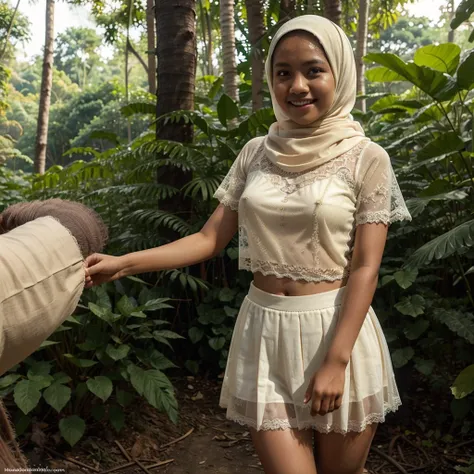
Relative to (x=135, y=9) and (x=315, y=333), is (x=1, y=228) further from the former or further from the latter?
(x=135, y=9)

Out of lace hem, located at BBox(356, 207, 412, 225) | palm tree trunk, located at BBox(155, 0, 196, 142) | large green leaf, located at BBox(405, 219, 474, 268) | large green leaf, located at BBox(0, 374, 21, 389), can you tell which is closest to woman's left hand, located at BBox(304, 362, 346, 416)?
lace hem, located at BBox(356, 207, 412, 225)

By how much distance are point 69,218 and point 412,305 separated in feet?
9.60

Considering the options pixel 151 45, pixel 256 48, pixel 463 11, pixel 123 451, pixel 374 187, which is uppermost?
pixel 151 45

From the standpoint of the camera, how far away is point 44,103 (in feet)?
38.0

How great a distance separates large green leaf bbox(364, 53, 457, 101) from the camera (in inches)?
145

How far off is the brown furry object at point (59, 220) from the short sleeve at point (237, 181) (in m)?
0.93

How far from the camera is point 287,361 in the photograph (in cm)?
178

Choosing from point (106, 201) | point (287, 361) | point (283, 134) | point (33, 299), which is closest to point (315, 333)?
point (287, 361)

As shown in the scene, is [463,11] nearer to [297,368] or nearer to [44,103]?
[297,368]

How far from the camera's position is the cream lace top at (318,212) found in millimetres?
1771

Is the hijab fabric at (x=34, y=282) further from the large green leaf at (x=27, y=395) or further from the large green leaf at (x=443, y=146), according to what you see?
the large green leaf at (x=443, y=146)

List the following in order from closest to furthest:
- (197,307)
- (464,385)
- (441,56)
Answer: (464,385) < (441,56) < (197,307)

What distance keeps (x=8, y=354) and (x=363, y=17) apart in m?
8.96

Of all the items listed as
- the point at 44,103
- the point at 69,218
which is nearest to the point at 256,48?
the point at 69,218
